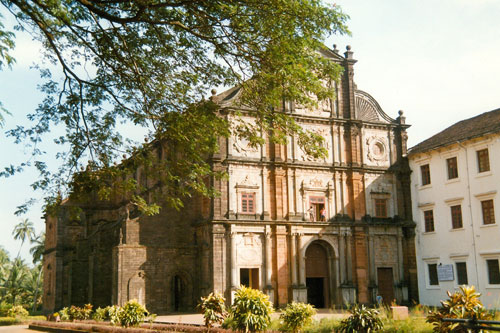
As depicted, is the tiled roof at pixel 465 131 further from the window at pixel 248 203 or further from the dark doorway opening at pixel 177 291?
the dark doorway opening at pixel 177 291

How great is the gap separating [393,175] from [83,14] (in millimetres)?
26045

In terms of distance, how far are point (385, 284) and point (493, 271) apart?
6955 mm

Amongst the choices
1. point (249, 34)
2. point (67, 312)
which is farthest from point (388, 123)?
point (249, 34)

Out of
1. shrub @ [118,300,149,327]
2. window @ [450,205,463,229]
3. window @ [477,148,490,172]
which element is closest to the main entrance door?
window @ [450,205,463,229]

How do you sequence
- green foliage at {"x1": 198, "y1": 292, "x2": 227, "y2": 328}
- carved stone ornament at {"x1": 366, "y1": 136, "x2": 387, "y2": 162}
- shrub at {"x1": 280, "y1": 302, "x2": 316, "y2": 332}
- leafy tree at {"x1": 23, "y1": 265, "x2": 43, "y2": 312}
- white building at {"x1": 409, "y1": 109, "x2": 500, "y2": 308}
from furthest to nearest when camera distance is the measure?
leafy tree at {"x1": 23, "y1": 265, "x2": 43, "y2": 312}
carved stone ornament at {"x1": 366, "y1": 136, "x2": 387, "y2": 162}
white building at {"x1": 409, "y1": 109, "x2": 500, "y2": 308}
green foliage at {"x1": 198, "y1": 292, "x2": 227, "y2": 328}
shrub at {"x1": 280, "y1": 302, "x2": 316, "y2": 332}

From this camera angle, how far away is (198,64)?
49.4 ft

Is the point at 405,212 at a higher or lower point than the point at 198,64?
lower

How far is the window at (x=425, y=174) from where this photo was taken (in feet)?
111

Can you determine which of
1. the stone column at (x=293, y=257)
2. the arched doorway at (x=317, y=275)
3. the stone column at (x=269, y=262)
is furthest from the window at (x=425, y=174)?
the stone column at (x=269, y=262)

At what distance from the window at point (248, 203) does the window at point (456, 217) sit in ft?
36.6

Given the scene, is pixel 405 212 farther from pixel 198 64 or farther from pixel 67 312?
pixel 198 64

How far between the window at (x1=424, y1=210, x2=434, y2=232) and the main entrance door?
3423 mm

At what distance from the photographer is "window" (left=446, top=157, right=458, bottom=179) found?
31.7 metres

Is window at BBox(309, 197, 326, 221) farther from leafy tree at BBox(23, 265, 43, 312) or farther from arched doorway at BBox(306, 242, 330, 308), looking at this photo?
leafy tree at BBox(23, 265, 43, 312)
